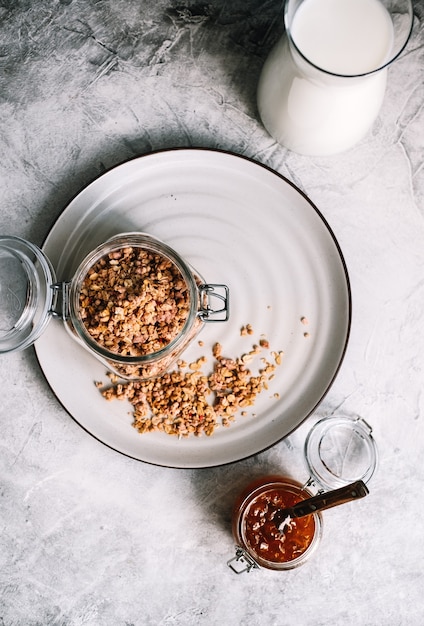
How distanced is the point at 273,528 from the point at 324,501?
0.54ft

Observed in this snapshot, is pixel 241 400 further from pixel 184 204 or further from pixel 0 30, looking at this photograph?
pixel 0 30

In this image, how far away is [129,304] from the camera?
2.92 ft

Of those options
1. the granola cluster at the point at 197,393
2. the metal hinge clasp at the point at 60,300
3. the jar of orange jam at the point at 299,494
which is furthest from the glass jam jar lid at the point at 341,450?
the metal hinge clasp at the point at 60,300

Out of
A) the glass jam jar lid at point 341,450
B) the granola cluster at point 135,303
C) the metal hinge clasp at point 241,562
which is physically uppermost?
the granola cluster at point 135,303

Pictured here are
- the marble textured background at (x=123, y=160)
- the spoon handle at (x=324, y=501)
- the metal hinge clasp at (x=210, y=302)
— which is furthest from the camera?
the marble textured background at (x=123, y=160)

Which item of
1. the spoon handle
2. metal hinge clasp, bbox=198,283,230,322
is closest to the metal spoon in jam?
the spoon handle

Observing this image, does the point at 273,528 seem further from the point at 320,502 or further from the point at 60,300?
the point at 60,300

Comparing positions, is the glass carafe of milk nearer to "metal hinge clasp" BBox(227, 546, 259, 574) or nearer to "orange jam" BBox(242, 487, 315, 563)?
"orange jam" BBox(242, 487, 315, 563)

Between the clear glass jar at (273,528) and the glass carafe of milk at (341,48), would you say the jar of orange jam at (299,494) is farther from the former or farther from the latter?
the glass carafe of milk at (341,48)

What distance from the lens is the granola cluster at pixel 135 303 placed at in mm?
900

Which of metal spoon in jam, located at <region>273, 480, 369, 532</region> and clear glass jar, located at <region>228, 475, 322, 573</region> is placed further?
clear glass jar, located at <region>228, 475, 322, 573</region>

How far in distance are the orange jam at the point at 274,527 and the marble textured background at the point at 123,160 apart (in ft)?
0.18

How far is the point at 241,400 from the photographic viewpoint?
3.37 feet

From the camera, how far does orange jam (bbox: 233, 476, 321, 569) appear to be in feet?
3.33
